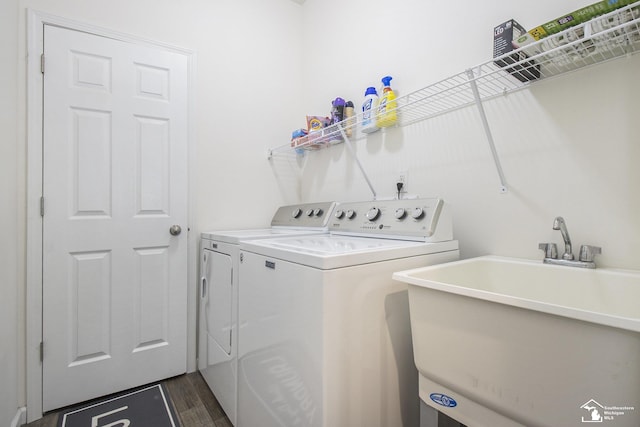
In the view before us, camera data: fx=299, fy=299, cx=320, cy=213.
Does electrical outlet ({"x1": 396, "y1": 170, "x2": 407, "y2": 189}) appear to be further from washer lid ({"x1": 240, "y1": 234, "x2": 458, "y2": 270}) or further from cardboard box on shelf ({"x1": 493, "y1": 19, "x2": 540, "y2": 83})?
cardboard box on shelf ({"x1": 493, "y1": 19, "x2": 540, "y2": 83})

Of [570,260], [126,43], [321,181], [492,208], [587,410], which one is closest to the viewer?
[587,410]

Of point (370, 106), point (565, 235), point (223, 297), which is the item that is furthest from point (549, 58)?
point (223, 297)

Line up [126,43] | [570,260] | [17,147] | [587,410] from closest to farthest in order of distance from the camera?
[587,410], [570,260], [17,147], [126,43]

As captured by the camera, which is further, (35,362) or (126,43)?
(126,43)

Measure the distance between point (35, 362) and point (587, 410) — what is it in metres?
2.43

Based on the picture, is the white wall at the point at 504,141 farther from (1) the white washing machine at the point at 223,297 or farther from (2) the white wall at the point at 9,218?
(2) the white wall at the point at 9,218

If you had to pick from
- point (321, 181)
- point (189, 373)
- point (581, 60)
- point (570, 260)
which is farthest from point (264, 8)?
point (189, 373)

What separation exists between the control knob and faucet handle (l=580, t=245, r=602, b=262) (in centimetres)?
81

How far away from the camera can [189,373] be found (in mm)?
2102

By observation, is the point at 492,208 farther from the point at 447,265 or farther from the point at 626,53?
the point at 626,53

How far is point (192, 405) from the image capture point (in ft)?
5.76

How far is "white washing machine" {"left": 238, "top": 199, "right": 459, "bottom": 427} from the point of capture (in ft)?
3.13

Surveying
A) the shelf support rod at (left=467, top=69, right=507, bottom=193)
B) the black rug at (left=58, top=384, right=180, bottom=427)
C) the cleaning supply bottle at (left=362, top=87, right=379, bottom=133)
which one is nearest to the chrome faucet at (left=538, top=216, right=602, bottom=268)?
the shelf support rod at (left=467, top=69, right=507, bottom=193)

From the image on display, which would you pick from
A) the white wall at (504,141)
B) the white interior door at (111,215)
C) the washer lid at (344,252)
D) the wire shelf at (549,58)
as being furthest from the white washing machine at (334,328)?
the white interior door at (111,215)
